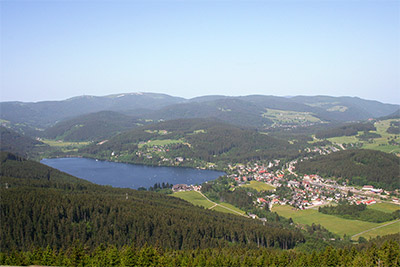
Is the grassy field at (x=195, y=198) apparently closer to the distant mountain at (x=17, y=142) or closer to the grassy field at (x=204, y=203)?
the grassy field at (x=204, y=203)

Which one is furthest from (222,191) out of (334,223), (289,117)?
(289,117)

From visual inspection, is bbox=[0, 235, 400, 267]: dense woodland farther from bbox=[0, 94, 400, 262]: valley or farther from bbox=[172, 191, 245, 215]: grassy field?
bbox=[172, 191, 245, 215]: grassy field

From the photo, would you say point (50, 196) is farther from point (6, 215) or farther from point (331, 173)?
point (331, 173)

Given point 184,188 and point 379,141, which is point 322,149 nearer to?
point 379,141

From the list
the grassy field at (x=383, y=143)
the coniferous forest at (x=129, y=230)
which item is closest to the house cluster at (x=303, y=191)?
the coniferous forest at (x=129, y=230)

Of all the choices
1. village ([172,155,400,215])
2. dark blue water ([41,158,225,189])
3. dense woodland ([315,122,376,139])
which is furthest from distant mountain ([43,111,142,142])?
dense woodland ([315,122,376,139])

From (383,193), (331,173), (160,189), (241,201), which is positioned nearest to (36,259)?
(241,201)
